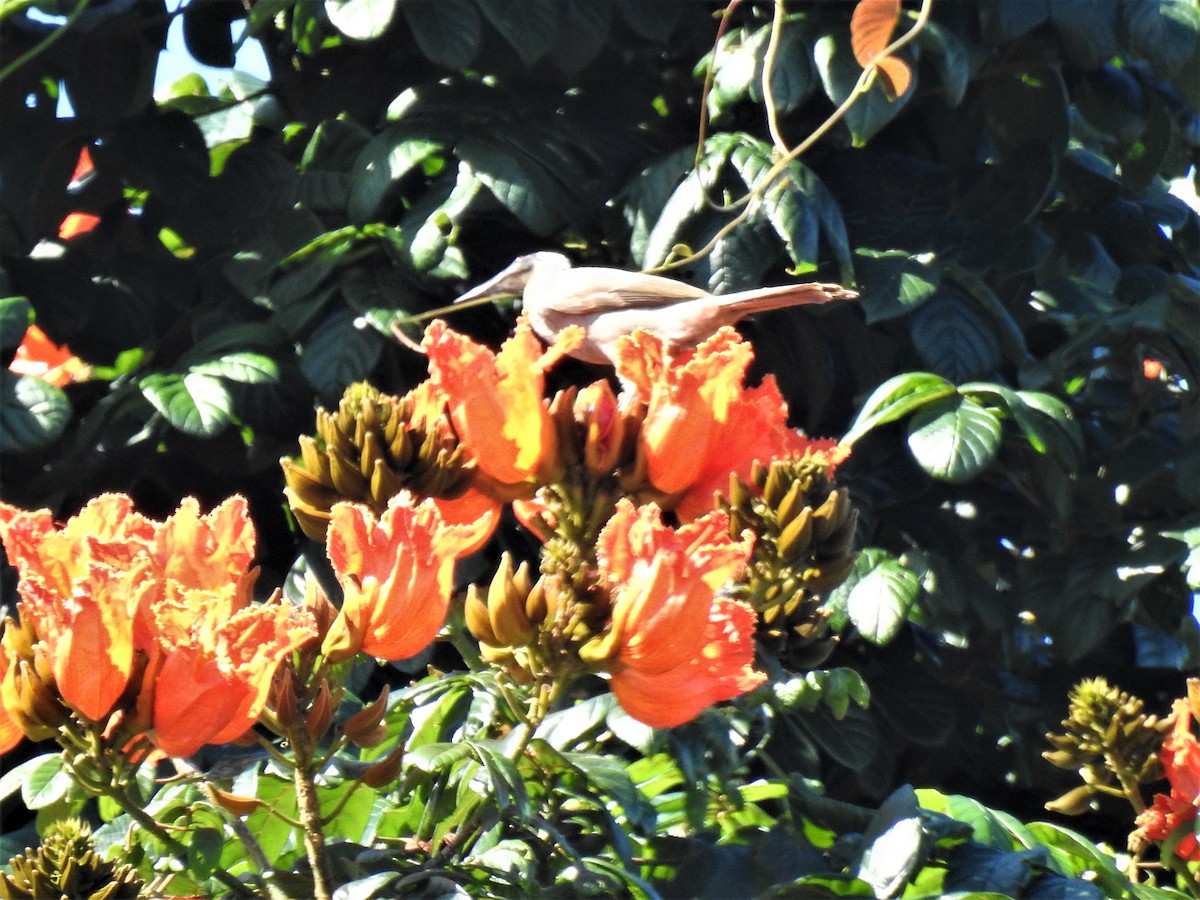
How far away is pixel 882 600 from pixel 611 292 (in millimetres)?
621

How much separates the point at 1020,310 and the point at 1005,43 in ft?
1.05

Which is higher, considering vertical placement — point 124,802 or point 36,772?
point 124,802

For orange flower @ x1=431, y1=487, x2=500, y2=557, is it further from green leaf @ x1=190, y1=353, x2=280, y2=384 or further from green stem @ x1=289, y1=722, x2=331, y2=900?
green leaf @ x1=190, y1=353, x2=280, y2=384

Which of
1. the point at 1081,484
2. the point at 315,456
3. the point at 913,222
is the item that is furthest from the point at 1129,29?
the point at 315,456

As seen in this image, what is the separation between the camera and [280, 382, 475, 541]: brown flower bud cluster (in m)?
0.78

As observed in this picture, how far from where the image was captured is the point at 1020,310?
1837 mm

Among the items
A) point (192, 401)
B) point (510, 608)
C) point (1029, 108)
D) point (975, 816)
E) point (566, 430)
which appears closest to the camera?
point (510, 608)

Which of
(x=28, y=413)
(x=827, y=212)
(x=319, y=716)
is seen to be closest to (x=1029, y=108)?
(x=827, y=212)

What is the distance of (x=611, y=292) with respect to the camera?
0.96 meters

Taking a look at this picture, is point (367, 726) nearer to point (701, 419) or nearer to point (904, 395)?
point (701, 419)

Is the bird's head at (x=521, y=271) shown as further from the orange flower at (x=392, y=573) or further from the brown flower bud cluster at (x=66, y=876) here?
the brown flower bud cluster at (x=66, y=876)

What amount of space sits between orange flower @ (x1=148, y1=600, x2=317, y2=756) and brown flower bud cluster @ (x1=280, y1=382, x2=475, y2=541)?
142 mm

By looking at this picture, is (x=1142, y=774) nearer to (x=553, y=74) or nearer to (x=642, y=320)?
(x=642, y=320)

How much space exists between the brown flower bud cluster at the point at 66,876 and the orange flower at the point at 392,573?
13cm
